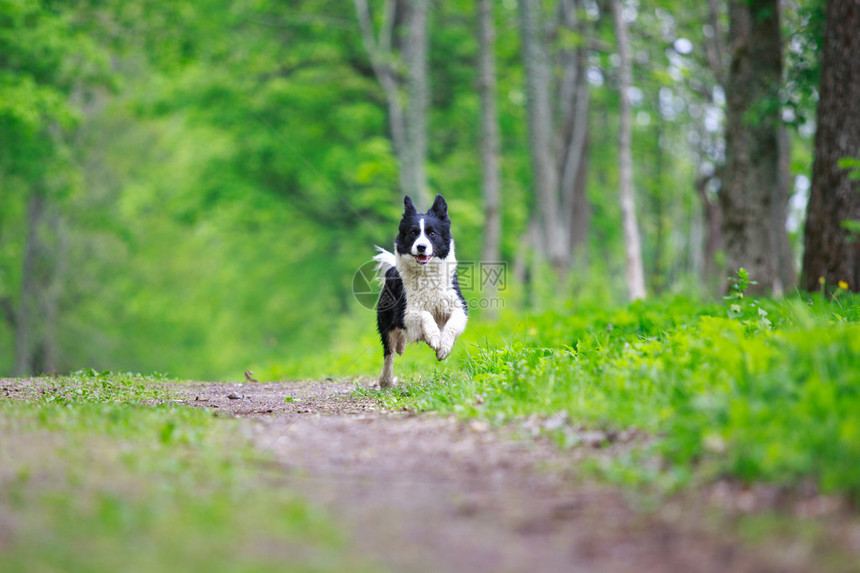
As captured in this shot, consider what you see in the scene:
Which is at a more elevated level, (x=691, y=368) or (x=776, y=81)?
(x=776, y=81)

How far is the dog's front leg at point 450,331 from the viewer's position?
7.24 meters

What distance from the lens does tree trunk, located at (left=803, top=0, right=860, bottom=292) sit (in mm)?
8664

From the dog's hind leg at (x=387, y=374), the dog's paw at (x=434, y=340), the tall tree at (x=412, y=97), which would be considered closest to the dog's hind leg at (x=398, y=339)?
the dog's hind leg at (x=387, y=374)

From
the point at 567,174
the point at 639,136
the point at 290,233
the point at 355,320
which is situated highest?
the point at 639,136

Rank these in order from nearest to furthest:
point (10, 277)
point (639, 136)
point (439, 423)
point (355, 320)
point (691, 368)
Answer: point (691, 368) → point (439, 423) → point (355, 320) → point (10, 277) → point (639, 136)

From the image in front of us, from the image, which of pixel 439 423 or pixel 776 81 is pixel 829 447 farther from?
pixel 776 81

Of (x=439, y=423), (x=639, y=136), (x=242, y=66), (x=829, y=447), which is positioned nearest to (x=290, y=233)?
(x=242, y=66)

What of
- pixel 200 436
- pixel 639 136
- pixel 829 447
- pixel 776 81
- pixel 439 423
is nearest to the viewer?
pixel 829 447

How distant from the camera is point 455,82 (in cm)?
2244

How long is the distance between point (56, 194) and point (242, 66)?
5.80 meters

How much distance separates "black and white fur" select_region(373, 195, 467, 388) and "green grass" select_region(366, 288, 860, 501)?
2.71 ft

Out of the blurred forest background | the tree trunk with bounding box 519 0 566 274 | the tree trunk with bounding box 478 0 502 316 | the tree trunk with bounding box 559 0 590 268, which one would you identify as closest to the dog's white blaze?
the blurred forest background

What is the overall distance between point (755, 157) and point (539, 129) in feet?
22.5

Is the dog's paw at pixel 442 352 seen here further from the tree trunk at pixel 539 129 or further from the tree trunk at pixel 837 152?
the tree trunk at pixel 539 129
